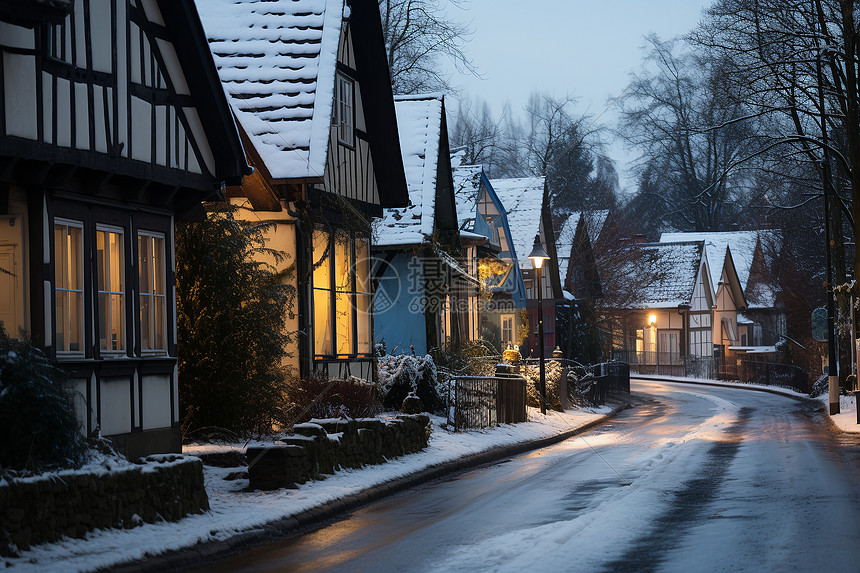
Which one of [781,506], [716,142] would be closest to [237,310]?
[781,506]

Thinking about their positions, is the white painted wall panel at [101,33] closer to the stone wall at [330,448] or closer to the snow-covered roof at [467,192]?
the stone wall at [330,448]

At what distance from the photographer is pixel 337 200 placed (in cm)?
2189

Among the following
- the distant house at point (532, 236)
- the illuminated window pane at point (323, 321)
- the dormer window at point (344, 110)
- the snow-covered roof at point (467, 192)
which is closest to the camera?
the illuminated window pane at point (323, 321)

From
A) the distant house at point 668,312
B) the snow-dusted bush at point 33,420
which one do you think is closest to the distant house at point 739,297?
the distant house at point 668,312

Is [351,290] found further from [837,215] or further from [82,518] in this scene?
[837,215]

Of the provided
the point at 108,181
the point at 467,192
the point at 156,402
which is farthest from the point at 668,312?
the point at 108,181

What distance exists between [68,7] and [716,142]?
6784cm

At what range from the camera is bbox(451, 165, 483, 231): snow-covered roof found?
122 ft

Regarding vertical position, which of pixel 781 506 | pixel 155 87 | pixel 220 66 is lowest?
pixel 781 506

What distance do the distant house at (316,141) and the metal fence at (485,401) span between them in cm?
208

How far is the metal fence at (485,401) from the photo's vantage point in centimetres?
2348

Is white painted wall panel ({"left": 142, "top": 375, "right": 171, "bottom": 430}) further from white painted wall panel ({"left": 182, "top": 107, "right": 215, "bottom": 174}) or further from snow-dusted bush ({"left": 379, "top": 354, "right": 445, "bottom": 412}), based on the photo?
snow-dusted bush ({"left": 379, "top": 354, "right": 445, "bottom": 412})

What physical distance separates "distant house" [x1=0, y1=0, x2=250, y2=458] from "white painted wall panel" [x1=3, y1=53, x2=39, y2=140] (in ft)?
0.05

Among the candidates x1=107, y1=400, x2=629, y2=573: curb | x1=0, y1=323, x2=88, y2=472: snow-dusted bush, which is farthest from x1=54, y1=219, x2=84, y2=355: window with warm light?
x1=107, y1=400, x2=629, y2=573: curb
